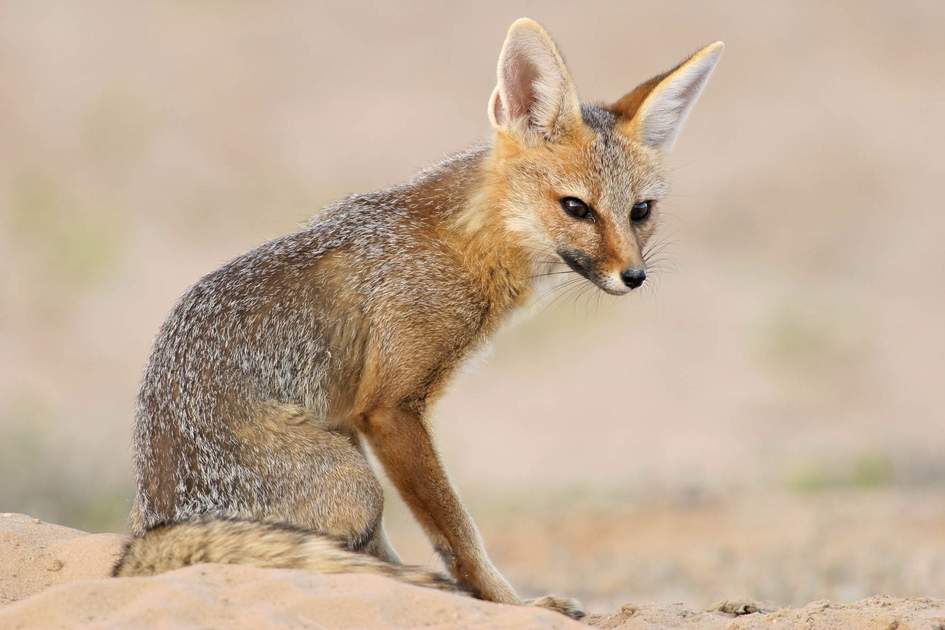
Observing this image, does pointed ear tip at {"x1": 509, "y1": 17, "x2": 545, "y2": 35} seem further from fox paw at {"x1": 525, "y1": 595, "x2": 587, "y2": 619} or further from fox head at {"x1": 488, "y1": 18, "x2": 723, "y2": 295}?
fox paw at {"x1": 525, "y1": 595, "x2": 587, "y2": 619}

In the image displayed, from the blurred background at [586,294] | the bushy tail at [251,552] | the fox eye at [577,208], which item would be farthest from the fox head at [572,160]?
the blurred background at [586,294]

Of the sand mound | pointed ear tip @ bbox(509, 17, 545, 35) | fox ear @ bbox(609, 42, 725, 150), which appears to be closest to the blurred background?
fox ear @ bbox(609, 42, 725, 150)

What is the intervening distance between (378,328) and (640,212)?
1643 mm

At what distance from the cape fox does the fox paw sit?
12 millimetres

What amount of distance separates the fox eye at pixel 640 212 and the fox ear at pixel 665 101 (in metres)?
0.42

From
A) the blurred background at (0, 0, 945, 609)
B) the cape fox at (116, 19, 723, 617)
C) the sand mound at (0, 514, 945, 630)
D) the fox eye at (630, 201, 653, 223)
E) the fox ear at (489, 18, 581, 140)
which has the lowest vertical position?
the sand mound at (0, 514, 945, 630)

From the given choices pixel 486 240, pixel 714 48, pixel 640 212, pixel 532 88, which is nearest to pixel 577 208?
pixel 640 212

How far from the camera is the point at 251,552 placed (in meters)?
6.12

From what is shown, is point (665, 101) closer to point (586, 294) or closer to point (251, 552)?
point (251, 552)

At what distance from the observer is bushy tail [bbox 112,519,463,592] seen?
19.9 feet

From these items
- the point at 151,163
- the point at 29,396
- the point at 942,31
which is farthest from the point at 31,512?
the point at 942,31

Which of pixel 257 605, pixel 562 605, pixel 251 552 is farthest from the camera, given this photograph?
pixel 562 605

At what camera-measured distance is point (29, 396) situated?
18281 millimetres

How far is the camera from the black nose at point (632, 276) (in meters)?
6.98
